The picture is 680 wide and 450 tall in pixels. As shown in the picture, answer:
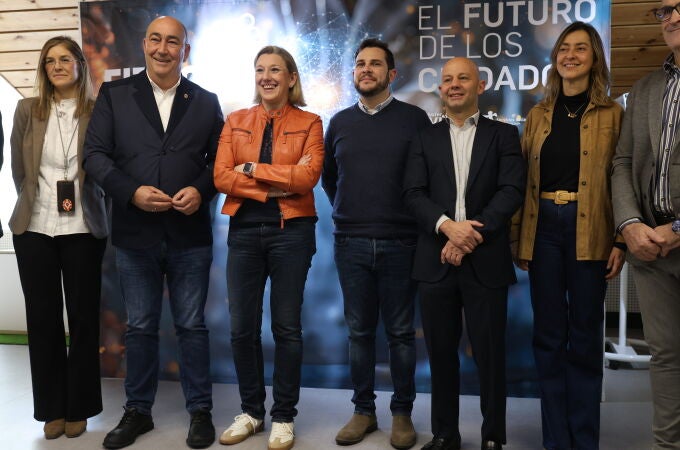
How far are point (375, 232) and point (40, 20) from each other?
9.97 ft

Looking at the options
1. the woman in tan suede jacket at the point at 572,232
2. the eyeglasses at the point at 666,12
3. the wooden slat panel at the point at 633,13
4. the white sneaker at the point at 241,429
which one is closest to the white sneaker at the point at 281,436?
the white sneaker at the point at 241,429

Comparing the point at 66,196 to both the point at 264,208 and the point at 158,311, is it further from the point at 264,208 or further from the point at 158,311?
the point at 264,208

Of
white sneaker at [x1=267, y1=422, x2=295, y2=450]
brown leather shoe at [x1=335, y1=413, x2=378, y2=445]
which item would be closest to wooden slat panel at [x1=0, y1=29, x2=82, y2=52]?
white sneaker at [x1=267, y1=422, x2=295, y2=450]

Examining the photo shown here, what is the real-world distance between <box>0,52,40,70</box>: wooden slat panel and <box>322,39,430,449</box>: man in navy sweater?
107 inches

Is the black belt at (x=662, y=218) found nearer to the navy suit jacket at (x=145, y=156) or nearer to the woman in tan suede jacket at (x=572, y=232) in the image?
the woman in tan suede jacket at (x=572, y=232)

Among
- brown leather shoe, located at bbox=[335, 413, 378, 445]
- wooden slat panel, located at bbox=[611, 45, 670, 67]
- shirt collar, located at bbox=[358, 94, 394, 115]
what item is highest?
wooden slat panel, located at bbox=[611, 45, 670, 67]

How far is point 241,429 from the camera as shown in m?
2.79

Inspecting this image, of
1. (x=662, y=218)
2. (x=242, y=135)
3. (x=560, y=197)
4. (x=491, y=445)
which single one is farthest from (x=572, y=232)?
(x=242, y=135)

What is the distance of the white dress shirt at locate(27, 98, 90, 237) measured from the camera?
276 cm

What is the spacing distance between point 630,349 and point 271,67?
10.7ft

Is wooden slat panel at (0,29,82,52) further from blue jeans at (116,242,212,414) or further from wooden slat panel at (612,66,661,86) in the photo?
wooden slat panel at (612,66,661,86)

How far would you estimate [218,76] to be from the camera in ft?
11.9

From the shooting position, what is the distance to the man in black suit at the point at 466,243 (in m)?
2.44

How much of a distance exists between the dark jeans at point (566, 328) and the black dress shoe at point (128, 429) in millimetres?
1769
